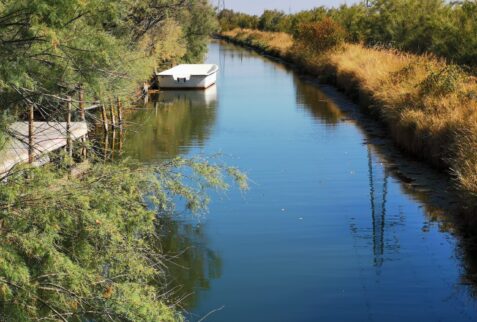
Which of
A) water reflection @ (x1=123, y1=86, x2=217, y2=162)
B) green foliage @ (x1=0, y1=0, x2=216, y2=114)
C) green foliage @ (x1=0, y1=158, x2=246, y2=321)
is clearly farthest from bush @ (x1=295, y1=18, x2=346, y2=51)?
green foliage @ (x1=0, y1=0, x2=216, y2=114)

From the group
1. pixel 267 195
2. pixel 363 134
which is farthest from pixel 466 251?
pixel 363 134

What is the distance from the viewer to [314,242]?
37.5 feet

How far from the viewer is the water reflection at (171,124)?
1895 cm

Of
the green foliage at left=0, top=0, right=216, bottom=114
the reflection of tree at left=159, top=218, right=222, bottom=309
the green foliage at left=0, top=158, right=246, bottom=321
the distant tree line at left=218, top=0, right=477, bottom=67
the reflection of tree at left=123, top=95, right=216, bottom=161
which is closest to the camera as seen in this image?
the green foliage at left=0, top=0, right=216, bottom=114

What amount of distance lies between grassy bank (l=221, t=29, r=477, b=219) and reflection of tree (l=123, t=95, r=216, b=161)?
549 centimetres

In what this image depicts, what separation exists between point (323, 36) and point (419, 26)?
26.0 ft

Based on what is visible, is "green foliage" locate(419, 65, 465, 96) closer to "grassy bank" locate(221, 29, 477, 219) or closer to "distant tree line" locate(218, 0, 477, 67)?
"grassy bank" locate(221, 29, 477, 219)

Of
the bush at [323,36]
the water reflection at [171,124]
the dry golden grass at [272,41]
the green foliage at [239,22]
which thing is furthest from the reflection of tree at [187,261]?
the green foliage at [239,22]

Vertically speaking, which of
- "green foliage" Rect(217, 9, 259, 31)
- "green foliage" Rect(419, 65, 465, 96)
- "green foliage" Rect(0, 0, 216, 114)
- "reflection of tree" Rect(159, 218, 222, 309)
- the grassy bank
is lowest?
"green foliage" Rect(217, 9, 259, 31)

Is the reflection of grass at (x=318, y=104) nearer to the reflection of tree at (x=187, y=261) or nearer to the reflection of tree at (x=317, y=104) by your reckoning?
the reflection of tree at (x=317, y=104)

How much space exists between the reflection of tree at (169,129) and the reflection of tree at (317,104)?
12.2 ft

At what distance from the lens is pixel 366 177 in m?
16.0

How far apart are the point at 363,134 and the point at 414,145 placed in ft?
13.4

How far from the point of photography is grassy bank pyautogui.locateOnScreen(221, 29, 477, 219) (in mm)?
13508
